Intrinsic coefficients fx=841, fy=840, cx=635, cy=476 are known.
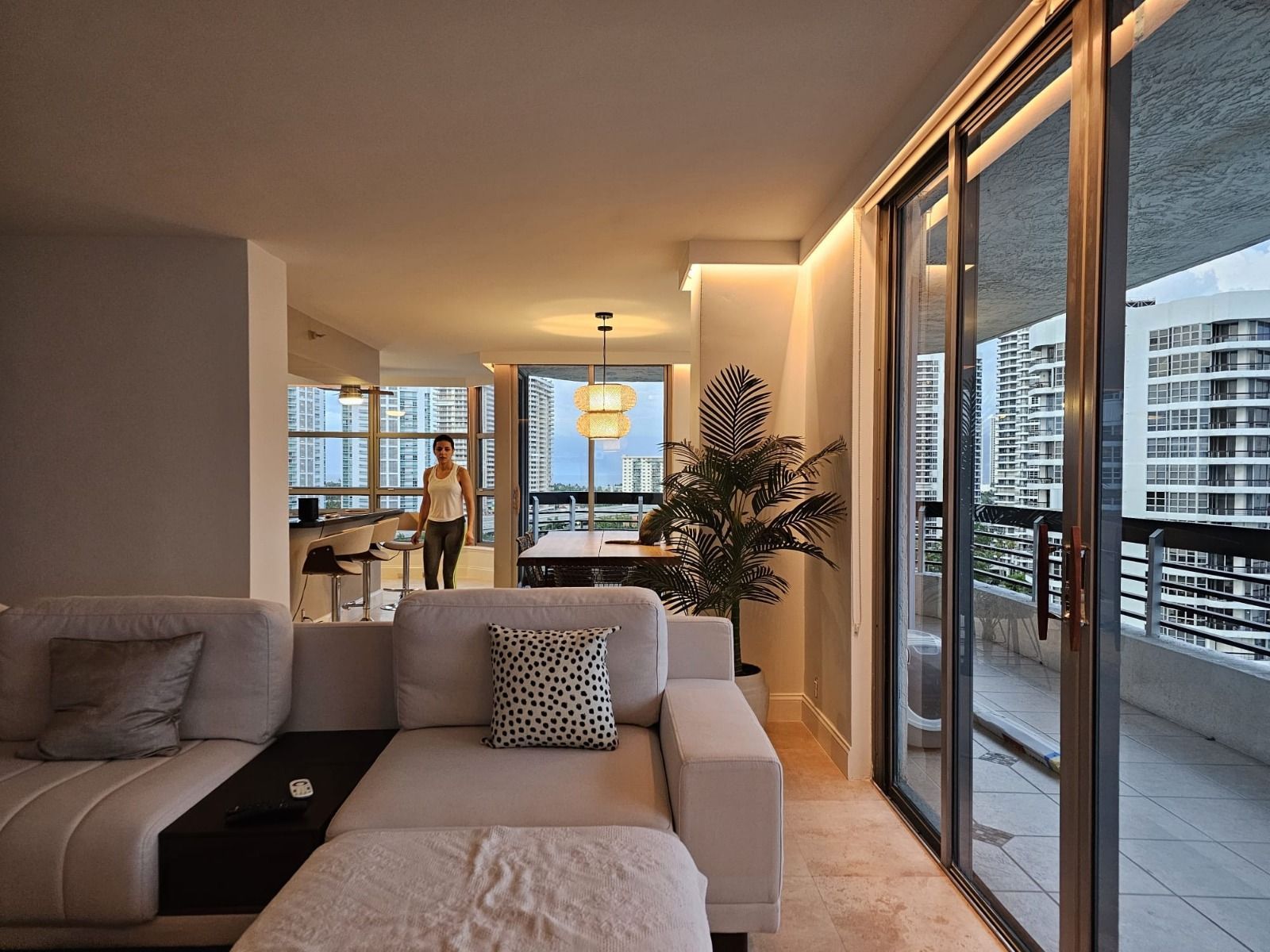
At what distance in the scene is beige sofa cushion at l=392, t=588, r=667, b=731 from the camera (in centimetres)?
269

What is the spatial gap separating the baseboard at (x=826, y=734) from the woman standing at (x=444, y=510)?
3926mm

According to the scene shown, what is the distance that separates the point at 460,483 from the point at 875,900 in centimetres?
558

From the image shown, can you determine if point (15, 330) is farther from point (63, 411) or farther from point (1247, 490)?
point (1247, 490)

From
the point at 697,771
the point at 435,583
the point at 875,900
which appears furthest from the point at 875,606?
the point at 435,583

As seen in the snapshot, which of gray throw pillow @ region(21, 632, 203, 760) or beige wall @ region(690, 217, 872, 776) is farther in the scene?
beige wall @ region(690, 217, 872, 776)

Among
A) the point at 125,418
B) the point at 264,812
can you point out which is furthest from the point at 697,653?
the point at 125,418

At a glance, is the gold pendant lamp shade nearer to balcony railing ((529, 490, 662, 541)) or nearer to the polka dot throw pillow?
balcony railing ((529, 490, 662, 541))

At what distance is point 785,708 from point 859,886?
1820mm

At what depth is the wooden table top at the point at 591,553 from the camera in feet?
16.2

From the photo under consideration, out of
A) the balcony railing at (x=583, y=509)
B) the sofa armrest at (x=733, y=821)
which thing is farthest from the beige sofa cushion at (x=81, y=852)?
the balcony railing at (x=583, y=509)

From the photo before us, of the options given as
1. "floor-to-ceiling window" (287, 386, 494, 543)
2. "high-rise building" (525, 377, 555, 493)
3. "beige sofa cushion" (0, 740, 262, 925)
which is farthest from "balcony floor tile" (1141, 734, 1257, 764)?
"floor-to-ceiling window" (287, 386, 494, 543)

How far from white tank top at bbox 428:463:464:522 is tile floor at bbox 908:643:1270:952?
562 centimetres

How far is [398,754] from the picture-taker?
247 centimetres

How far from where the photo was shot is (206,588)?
4309mm
